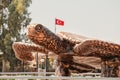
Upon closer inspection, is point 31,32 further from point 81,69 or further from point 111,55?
point 81,69

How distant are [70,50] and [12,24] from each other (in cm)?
2684

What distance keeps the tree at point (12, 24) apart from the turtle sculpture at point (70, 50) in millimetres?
24713

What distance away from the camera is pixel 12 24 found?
36.0 m

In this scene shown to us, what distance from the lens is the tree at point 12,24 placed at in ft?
117

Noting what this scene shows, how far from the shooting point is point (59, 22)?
24172 millimetres

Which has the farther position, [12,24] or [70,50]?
[12,24]

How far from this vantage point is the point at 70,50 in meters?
9.63

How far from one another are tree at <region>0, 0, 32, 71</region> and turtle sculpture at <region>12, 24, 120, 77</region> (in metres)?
24.7

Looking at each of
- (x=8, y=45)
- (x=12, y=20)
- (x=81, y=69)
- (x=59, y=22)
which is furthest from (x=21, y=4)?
(x=81, y=69)

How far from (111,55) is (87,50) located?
76cm

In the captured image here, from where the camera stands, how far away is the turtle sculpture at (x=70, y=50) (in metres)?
8.80

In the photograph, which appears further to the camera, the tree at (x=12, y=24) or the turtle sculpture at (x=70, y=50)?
the tree at (x=12, y=24)

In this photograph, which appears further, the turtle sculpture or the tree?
the tree

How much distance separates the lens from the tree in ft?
117
